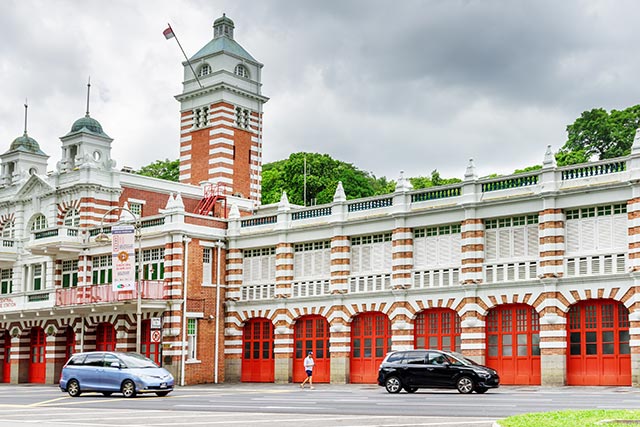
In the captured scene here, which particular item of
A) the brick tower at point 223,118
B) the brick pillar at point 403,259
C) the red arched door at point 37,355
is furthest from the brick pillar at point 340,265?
the red arched door at point 37,355

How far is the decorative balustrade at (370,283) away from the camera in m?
40.3

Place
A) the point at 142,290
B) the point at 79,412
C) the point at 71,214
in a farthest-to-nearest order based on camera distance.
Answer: the point at 71,214 < the point at 142,290 < the point at 79,412

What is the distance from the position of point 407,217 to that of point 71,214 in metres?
21.7

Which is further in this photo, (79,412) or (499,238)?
(499,238)

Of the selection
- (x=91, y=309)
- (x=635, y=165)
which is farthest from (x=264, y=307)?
(x=635, y=165)

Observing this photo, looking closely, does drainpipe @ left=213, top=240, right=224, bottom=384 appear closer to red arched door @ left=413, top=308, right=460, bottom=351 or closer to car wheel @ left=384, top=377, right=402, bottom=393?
red arched door @ left=413, top=308, right=460, bottom=351

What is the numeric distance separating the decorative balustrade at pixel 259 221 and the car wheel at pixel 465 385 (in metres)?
17.0

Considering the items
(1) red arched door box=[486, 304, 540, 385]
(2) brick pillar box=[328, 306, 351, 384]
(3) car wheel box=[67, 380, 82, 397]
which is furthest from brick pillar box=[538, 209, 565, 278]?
(3) car wheel box=[67, 380, 82, 397]

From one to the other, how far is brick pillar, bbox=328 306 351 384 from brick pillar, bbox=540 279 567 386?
965 cm

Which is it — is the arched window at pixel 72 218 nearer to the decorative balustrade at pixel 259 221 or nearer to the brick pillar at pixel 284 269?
the decorative balustrade at pixel 259 221

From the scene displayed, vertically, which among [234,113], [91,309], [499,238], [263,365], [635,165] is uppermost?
[234,113]

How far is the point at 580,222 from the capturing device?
34.6m

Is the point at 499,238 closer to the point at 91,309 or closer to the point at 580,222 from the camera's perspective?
the point at 580,222

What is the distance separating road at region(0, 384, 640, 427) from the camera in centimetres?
1927
